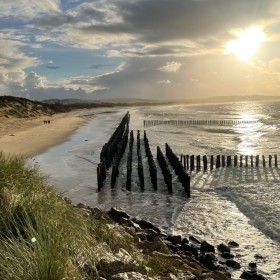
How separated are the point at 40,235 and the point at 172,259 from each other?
3.34m

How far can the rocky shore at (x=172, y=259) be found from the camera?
5.65 m

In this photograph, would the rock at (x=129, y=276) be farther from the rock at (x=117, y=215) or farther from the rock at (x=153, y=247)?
the rock at (x=117, y=215)

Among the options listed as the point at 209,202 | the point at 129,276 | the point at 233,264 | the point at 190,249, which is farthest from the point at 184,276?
the point at 209,202

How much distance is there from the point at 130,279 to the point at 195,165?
63.8 feet

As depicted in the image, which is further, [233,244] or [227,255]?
[233,244]

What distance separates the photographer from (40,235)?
498cm

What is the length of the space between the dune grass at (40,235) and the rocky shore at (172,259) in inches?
13.9

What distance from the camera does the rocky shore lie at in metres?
5.65

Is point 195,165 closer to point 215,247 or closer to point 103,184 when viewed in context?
point 103,184

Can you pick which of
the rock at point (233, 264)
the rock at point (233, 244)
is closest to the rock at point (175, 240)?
the rock at point (233, 244)

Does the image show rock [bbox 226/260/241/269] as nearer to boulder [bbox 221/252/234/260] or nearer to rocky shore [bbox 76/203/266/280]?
rocky shore [bbox 76/203/266/280]

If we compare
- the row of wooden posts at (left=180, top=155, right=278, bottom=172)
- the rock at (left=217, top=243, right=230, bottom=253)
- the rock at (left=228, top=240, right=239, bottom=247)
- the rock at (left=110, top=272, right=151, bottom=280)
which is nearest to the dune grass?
the rock at (left=110, top=272, right=151, bottom=280)

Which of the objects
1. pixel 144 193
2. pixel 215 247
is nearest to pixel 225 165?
pixel 144 193

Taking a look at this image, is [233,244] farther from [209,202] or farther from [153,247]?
[209,202]
